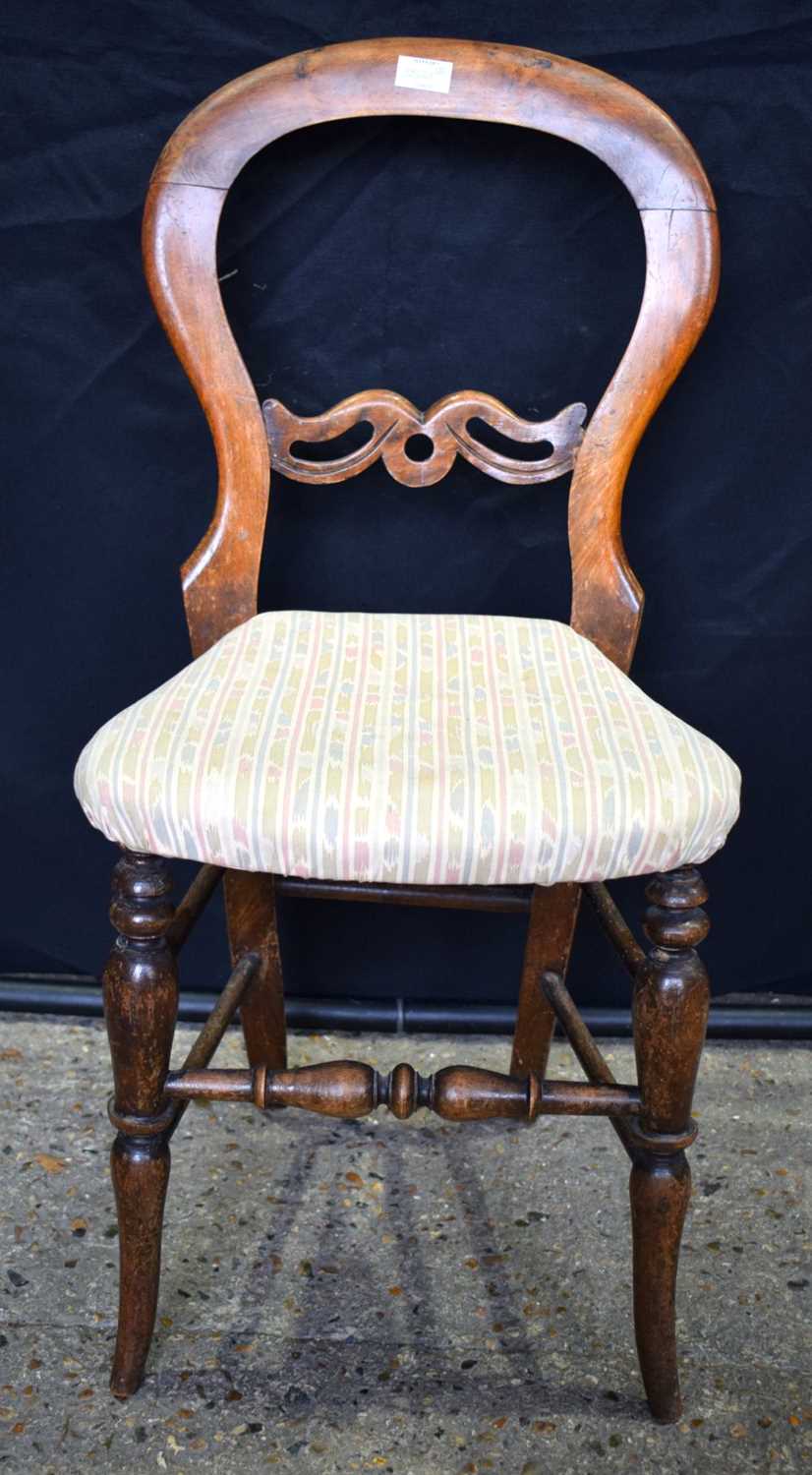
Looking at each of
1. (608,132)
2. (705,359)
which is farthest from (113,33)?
(705,359)

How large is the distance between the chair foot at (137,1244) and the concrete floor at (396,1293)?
4 cm

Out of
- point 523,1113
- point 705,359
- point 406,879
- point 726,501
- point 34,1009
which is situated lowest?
point 34,1009

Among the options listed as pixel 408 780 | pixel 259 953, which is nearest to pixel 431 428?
pixel 408 780

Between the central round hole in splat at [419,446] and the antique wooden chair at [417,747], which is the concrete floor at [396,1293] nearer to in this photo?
the antique wooden chair at [417,747]

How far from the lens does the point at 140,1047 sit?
873mm

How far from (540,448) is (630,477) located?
0.10 metres

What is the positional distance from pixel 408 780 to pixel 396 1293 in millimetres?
540

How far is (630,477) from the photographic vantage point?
1.28 m

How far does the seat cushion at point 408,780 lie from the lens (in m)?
0.78

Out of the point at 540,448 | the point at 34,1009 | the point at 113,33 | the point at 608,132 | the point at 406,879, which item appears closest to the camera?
the point at 406,879

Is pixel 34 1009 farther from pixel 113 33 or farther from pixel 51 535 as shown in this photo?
pixel 113 33

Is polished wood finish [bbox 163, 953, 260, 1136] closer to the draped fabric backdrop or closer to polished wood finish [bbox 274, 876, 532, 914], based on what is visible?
polished wood finish [bbox 274, 876, 532, 914]

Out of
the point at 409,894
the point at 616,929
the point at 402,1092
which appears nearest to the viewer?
the point at 402,1092

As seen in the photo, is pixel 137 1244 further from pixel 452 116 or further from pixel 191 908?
pixel 452 116
